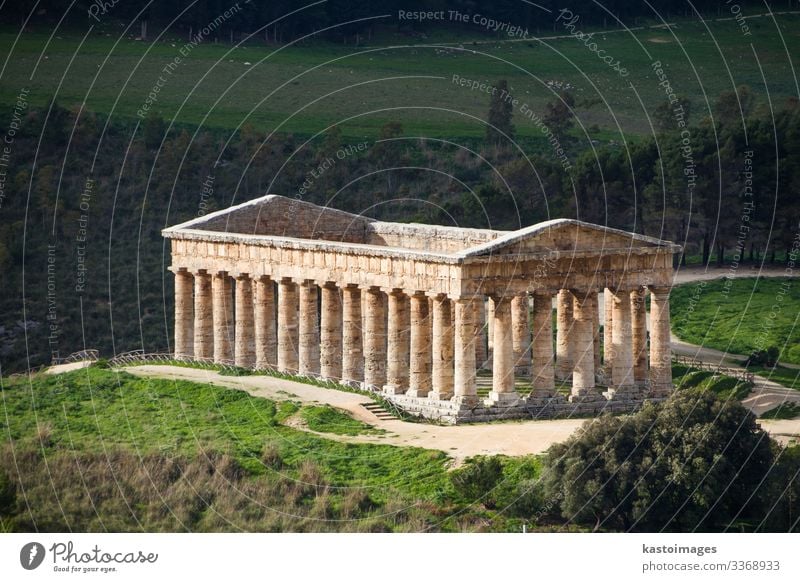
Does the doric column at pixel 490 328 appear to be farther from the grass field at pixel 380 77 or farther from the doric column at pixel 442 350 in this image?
the grass field at pixel 380 77

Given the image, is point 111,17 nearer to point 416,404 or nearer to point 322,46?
point 322,46

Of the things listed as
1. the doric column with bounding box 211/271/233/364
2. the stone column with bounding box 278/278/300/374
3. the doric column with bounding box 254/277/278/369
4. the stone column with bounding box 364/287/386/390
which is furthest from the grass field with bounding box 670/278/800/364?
the doric column with bounding box 211/271/233/364

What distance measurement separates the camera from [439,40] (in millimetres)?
168250

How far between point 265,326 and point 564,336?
1554 cm

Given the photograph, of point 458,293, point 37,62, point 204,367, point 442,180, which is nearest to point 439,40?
point 442,180

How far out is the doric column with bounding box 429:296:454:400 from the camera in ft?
319

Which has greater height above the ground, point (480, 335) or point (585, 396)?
point (480, 335)

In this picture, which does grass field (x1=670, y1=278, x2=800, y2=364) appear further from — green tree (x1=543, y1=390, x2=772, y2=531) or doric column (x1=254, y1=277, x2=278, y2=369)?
green tree (x1=543, y1=390, x2=772, y2=531)

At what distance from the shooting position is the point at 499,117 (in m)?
158

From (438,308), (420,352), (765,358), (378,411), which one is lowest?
(378,411)

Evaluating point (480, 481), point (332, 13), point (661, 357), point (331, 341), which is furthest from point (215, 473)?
point (332, 13)

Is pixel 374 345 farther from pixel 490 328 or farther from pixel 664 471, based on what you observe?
pixel 664 471

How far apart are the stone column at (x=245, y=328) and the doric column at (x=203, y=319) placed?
6.50ft

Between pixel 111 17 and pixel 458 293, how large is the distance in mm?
75226
